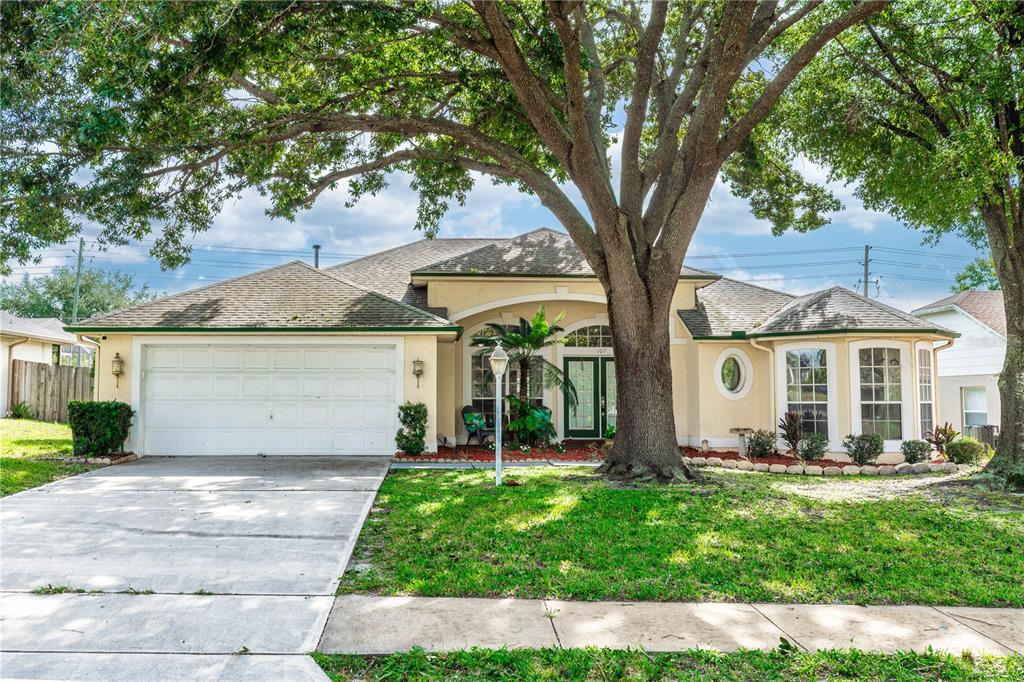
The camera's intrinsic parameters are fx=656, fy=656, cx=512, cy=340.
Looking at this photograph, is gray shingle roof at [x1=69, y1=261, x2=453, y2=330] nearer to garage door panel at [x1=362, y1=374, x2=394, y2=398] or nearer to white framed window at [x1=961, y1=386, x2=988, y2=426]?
garage door panel at [x1=362, y1=374, x2=394, y2=398]

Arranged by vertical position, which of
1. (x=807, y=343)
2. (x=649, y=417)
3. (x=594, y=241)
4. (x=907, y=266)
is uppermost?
(x=907, y=266)

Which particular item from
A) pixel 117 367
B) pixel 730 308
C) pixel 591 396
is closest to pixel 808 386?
pixel 730 308

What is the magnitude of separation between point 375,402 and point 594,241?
5618 mm

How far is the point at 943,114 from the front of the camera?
11828 millimetres

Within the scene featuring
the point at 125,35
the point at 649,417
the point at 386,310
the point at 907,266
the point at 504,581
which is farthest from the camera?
the point at 907,266

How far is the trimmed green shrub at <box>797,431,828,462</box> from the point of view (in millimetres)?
13336

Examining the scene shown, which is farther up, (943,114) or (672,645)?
(943,114)

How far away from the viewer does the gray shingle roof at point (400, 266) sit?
17016 mm

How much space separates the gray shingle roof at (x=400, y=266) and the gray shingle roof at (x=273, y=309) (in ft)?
6.90

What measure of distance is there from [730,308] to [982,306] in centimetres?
1152

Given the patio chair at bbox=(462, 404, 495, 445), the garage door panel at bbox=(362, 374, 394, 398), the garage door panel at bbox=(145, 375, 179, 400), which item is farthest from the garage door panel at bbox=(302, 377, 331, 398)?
the patio chair at bbox=(462, 404, 495, 445)

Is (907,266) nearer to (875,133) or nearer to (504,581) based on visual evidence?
(875,133)

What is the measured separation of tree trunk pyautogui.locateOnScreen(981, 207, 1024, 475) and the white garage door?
11.0m

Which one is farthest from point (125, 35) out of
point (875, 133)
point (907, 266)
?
point (907, 266)
